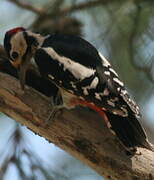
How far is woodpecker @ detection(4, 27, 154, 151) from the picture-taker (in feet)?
7.21

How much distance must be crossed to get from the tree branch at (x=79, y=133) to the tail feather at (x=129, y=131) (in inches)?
2.2

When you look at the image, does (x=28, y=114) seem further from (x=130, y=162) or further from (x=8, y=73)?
(x=130, y=162)

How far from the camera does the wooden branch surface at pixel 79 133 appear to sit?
2.20m

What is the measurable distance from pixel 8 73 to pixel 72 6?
0.46 m

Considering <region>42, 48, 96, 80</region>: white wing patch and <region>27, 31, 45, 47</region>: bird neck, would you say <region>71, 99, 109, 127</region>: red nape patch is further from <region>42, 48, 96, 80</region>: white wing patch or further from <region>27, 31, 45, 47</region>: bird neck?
<region>27, 31, 45, 47</region>: bird neck

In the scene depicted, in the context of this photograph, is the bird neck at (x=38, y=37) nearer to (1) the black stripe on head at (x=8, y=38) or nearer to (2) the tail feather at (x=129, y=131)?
(1) the black stripe on head at (x=8, y=38)

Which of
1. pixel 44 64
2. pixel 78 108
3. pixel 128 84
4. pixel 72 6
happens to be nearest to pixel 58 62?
pixel 44 64

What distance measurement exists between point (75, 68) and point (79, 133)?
283mm

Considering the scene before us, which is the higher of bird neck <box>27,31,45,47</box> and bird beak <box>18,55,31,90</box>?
→ bird neck <box>27,31,45,47</box>

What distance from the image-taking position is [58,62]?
91.8 inches

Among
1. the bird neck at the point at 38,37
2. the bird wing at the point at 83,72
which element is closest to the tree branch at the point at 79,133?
the bird wing at the point at 83,72

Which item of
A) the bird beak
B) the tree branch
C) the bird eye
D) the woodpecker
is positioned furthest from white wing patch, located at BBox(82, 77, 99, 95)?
the bird eye

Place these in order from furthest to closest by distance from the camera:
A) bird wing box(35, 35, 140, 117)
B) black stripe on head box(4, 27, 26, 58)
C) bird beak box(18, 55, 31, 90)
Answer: black stripe on head box(4, 27, 26, 58), bird beak box(18, 55, 31, 90), bird wing box(35, 35, 140, 117)

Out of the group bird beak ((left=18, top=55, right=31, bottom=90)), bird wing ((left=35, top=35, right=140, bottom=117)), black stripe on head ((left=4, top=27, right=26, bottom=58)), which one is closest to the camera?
bird wing ((left=35, top=35, right=140, bottom=117))
